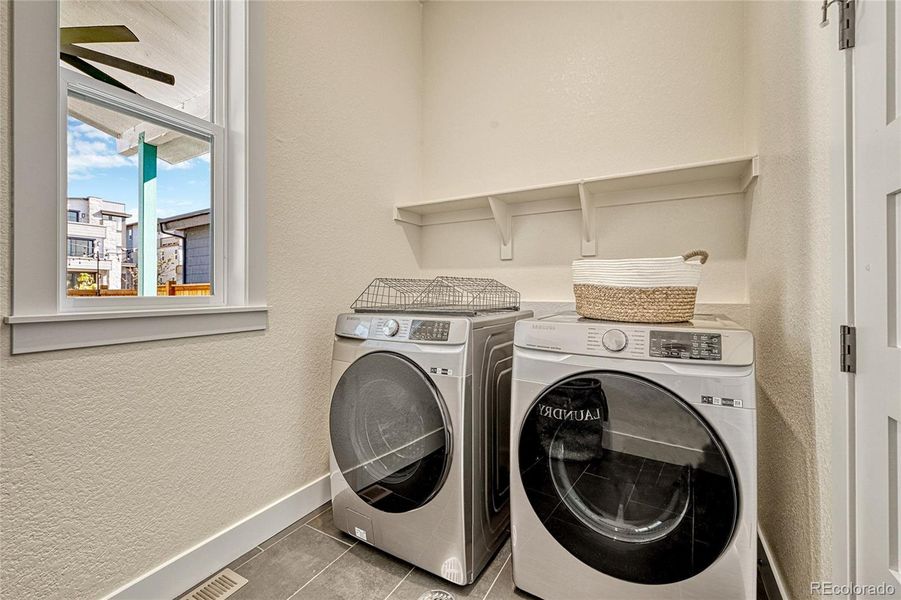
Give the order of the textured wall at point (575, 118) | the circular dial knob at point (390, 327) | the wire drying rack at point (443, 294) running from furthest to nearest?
the wire drying rack at point (443, 294) → the textured wall at point (575, 118) → the circular dial knob at point (390, 327)

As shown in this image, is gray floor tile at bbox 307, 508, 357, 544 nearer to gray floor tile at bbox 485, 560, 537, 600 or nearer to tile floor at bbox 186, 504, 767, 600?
tile floor at bbox 186, 504, 767, 600

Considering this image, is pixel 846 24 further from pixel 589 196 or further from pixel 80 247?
pixel 80 247

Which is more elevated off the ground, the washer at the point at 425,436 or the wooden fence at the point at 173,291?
the wooden fence at the point at 173,291

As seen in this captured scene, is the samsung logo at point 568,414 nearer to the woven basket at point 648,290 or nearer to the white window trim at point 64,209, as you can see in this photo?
the woven basket at point 648,290

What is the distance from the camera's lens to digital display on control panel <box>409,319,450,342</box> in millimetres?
1304

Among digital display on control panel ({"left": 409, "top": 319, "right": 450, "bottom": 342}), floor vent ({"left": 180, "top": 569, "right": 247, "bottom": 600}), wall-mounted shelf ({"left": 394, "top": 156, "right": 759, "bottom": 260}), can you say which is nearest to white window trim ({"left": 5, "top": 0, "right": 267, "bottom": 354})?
digital display on control panel ({"left": 409, "top": 319, "right": 450, "bottom": 342})

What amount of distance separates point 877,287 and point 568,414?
2.33ft

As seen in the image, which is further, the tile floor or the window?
the tile floor

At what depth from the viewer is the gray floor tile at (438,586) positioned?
1.26m

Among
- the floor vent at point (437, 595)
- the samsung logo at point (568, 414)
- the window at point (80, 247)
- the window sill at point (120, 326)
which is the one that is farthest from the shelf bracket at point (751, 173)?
the window at point (80, 247)

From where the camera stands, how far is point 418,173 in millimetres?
2547

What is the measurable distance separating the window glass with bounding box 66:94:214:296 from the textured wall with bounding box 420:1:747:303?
1374 mm

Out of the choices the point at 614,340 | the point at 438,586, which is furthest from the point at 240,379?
the point at 614,340

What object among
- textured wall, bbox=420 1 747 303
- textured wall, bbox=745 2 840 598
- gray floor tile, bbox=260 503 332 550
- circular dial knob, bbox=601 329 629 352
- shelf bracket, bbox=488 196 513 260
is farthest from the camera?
shelf bracket, bbox=488 196 513 260
